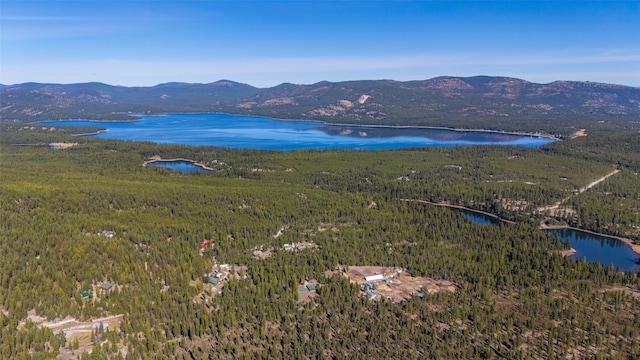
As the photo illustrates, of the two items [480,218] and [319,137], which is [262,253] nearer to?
[480,218]

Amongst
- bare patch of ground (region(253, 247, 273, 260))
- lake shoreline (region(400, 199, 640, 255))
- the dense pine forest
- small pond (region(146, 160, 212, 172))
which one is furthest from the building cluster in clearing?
small pond (region(146, 160, 212, 172))

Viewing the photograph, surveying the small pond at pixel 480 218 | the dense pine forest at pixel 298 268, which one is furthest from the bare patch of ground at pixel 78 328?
the small pond at pixel 480 218

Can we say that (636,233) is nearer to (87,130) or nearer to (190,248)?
(190,248)

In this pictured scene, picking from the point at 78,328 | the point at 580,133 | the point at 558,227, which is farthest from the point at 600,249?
the point at 580,133

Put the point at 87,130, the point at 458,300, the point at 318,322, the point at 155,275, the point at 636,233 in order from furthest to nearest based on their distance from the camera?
the point at 87,130
the point at 636,233
the point at 155,275
the point at 458,300
the point at 318,322

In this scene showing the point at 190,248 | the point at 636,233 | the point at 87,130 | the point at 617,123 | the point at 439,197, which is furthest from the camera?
the point at 617,123

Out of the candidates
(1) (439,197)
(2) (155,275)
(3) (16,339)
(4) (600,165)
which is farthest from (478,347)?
(4) (600,165)

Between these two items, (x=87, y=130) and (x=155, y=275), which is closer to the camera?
(x=155, y=275)
